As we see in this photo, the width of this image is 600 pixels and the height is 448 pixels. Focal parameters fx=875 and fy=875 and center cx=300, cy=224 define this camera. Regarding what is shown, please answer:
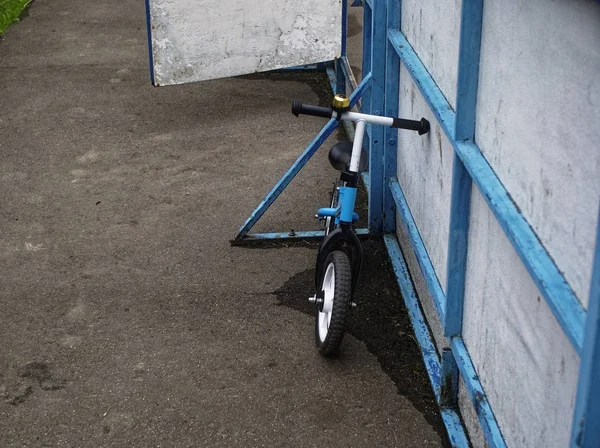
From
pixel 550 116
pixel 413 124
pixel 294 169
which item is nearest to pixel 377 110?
pixel 294 169

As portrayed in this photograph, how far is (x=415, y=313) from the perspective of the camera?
475 centimetres

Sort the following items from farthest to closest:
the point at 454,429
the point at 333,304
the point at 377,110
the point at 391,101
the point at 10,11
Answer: the point at 10,11
the point at 377,110
the point at 391,101
the point at 333,304
the point at 454,429

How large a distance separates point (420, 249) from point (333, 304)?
0.62 meters

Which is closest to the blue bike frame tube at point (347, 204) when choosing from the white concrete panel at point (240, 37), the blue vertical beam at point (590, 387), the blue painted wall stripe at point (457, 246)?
the blue painted wall stripe at point (457, 246)

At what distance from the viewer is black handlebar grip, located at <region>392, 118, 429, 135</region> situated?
4234mm

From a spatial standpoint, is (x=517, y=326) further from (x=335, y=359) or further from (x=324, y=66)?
(x=324, y=66)

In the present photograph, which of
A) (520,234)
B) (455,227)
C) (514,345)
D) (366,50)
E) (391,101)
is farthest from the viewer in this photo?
(366,50)

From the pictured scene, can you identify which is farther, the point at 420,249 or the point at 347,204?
the point at 420,249

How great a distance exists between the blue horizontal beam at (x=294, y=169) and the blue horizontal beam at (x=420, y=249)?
507 millimetres

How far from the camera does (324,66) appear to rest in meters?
8.77

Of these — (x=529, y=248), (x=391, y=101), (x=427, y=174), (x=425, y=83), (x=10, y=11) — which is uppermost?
(x=425, y=83)

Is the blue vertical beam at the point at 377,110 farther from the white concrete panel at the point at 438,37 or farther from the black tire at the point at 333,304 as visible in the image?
the black tire at the point at 333,304

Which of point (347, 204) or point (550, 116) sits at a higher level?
point (550, 116)

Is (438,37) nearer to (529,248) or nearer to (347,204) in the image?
(347,204)
